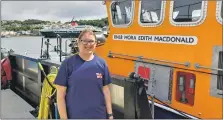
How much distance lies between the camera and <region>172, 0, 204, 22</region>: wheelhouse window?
344 centimetres

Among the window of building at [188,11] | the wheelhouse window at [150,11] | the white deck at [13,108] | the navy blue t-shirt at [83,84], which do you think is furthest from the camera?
the white deck at [13,108]

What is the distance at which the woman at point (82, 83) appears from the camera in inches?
108

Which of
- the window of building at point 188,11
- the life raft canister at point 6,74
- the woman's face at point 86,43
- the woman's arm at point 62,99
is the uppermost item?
the window of building at point 188,11

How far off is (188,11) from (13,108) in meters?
4.39

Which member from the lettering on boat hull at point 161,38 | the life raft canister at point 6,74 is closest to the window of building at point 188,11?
the lettering on boat hull at point 161,38

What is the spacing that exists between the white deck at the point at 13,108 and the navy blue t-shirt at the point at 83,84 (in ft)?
9.93

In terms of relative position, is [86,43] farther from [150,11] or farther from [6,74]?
[6,74]

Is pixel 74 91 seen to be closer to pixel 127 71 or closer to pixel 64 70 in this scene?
pixel 64 70

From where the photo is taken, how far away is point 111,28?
4969mm

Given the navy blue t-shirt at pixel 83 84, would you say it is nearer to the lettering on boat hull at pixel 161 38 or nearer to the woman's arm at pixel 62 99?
the woman's arm at pixel 62 99

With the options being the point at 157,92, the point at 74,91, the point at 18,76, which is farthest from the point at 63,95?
the point at 18,76

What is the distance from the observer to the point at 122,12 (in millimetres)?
4863

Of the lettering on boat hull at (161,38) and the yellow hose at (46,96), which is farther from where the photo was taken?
the yellow hose at (46,96)

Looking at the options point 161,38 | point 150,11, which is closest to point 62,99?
point 161,38
